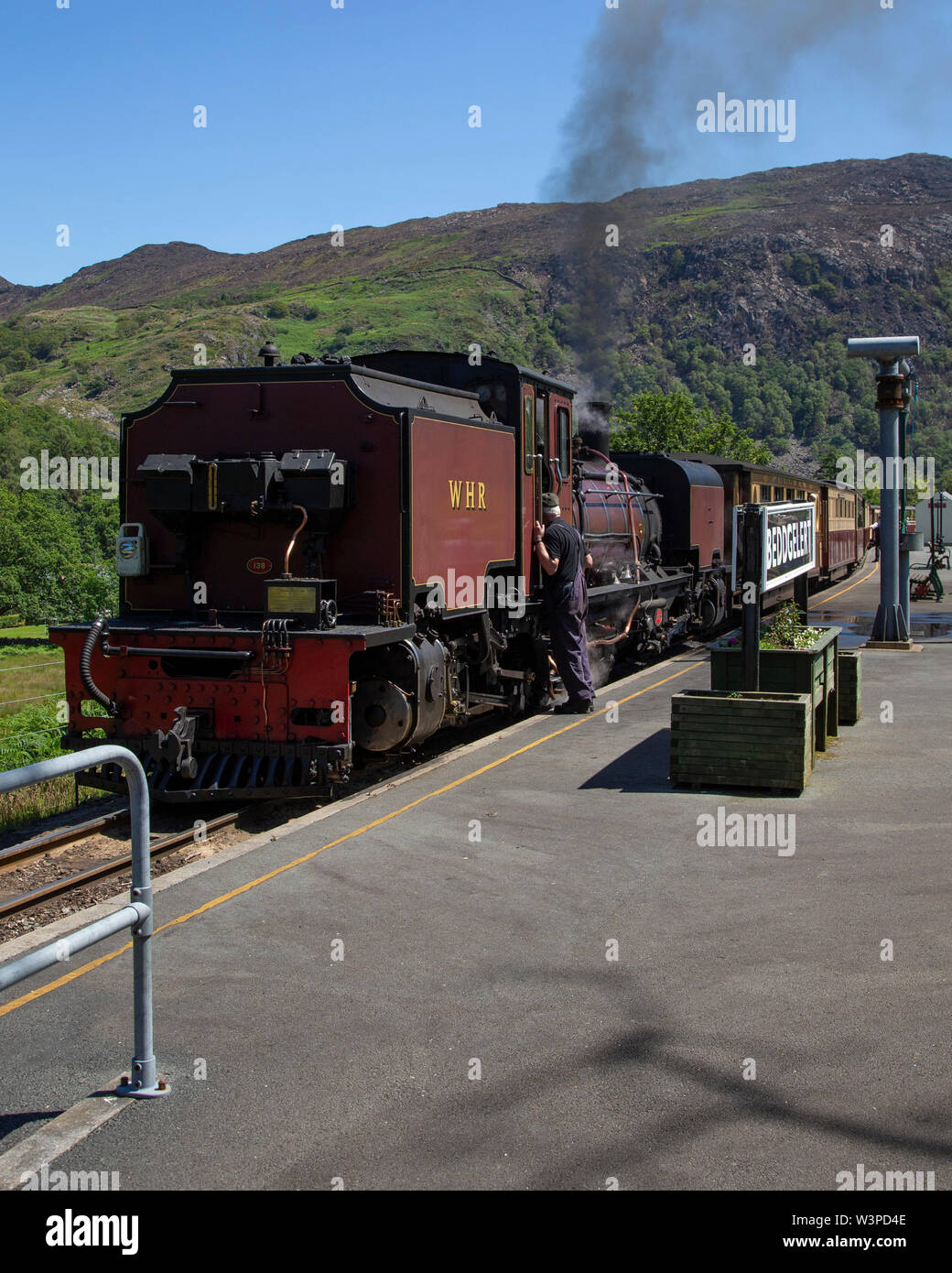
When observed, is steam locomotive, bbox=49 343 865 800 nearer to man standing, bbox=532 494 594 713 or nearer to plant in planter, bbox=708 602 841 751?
man standing, bbox=532 494 594 713

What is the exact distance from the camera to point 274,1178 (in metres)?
3.52

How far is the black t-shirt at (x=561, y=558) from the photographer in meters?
11.4

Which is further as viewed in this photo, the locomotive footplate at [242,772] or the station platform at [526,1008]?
the locomotive footplate at [242,772]

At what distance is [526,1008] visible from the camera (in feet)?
15.6

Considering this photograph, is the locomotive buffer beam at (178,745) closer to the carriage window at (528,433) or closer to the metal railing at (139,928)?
the metal railing at (139,928)

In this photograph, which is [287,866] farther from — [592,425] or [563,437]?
[592,425]

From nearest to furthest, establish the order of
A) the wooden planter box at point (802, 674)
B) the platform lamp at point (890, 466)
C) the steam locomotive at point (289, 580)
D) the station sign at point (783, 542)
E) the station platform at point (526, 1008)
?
1. the station platform at point (526, 1008)
2. the steam locomotive at point (289, 580)
3. the station sign at point (783, 542)
4. the wooden planter box at point (802, 674)
5. the platform lamp at point (890, 466)

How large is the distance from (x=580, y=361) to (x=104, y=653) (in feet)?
43.1

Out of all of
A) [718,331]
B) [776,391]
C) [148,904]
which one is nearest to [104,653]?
[148,904]

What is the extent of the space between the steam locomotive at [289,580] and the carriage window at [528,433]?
0.69 meters

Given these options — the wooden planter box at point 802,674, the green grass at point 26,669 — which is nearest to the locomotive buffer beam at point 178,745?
the wooden planter box at point 802,674

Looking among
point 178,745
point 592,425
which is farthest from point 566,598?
point 592,425

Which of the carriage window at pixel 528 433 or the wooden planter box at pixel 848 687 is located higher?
the carriage window at pixel 528 433

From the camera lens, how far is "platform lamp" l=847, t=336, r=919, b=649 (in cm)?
1673
